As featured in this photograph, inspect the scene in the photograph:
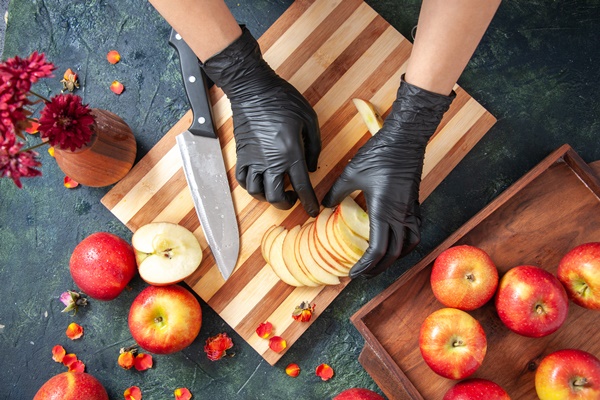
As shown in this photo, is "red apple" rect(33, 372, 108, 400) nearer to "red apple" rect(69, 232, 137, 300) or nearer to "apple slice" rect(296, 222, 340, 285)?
"red apple" rect(69, 232, 137, 300)

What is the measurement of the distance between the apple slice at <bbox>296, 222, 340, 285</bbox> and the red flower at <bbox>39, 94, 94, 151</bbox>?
801mm

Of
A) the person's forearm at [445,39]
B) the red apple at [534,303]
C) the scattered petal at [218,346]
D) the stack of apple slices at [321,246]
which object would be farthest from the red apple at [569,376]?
the scattered petal at [218,346]

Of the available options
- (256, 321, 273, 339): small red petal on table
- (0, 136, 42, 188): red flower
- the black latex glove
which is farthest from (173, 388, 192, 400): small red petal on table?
(0, 136, 42, 188): red flower

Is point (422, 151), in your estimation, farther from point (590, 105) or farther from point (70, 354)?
point (70, 354)

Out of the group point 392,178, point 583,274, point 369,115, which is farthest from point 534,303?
point 369,115

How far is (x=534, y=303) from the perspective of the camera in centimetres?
182

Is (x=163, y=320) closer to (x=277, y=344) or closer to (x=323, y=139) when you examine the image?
(x=277, y=344)

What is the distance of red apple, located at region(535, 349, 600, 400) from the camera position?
1.77 m

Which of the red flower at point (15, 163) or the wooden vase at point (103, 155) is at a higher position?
the red flower at point (15, 163)

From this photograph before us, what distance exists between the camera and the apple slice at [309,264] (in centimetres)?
199

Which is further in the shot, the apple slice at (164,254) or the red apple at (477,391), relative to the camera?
the apple slice at (164,254)

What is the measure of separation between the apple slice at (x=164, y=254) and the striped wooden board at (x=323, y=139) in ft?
0.32

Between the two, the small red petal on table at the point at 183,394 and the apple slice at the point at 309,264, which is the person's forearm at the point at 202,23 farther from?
the small red petal on table at the point at 183,394

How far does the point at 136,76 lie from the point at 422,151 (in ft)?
3.74
